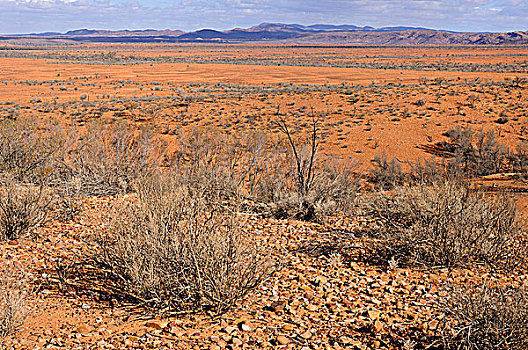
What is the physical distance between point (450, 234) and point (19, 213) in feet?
19.0

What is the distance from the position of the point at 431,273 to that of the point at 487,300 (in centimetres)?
166

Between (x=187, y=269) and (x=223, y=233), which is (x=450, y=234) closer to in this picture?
(x=223, y=233)

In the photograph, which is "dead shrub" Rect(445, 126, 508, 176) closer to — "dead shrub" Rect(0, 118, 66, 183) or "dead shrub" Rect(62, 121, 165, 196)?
"dead shrub" Rect(62, 121, 165, 196)

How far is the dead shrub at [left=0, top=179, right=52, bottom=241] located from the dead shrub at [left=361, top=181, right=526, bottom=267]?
4.90 m

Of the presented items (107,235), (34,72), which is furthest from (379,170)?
(34,72)

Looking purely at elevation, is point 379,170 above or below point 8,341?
below

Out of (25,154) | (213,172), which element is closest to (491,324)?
(213,172)

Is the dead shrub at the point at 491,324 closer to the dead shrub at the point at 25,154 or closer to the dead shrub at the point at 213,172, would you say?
the dead shrub at the point at 213,172

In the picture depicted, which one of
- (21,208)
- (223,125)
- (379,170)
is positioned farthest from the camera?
(223,125)

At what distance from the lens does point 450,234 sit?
5.46m

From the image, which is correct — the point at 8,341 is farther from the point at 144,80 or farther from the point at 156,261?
the point at 144,80

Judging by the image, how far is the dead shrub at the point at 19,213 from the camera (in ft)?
19.8

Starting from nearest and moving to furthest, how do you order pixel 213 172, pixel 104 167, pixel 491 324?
pixel 491 324 < pixel 213 172 < pixel 104 167

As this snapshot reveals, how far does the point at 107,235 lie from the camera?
249 inches
